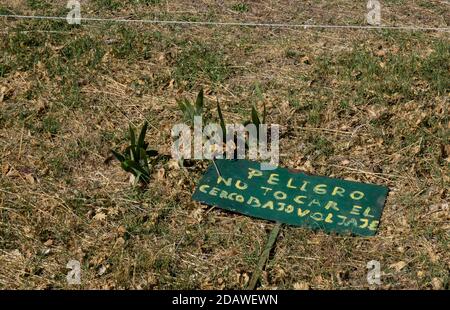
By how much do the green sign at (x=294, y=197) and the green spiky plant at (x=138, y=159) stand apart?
39cm

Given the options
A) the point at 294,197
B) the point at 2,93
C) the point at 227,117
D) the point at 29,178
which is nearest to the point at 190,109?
the point at 227,117

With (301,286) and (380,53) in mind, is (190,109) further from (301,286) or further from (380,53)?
(380,53)

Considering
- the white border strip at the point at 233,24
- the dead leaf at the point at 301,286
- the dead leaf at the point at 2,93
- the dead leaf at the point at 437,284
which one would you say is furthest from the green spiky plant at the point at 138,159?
the white border strip at the point at 233,24

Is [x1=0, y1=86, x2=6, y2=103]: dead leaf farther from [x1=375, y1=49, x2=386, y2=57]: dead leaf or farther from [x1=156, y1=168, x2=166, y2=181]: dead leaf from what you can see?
[x1=375, y1=49, x2=386, y2=57]: dead leaf

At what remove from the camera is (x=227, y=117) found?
229 inches

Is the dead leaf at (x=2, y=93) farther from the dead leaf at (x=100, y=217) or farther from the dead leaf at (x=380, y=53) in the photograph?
the dead leaf at (x=380, y=53)

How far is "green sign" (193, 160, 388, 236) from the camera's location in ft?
15.5

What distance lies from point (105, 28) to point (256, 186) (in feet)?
9.28

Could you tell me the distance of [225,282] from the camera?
4.37m

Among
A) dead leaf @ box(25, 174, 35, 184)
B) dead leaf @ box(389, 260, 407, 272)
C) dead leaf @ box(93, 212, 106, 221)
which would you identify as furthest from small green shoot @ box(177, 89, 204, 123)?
dead leaf @ box(389, 260, 407, 272)

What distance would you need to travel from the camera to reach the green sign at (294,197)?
186 inches

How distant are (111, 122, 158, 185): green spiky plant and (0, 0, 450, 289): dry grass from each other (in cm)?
10

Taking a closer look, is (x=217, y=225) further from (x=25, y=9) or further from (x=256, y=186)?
(x=25, y=9)

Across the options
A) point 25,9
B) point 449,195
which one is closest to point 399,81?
point 449,195
